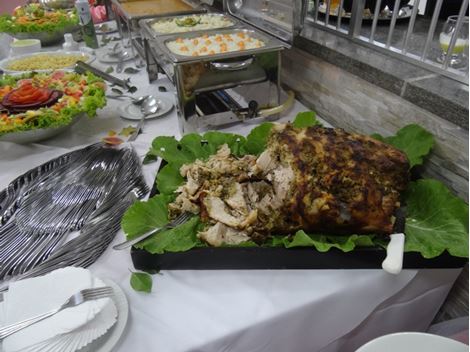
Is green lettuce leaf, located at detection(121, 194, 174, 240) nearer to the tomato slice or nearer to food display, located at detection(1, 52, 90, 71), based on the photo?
the tomato slice

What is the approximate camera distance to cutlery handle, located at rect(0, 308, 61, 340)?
57 cm

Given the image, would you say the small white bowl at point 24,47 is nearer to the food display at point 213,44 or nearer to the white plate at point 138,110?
the white plate at point 138,110

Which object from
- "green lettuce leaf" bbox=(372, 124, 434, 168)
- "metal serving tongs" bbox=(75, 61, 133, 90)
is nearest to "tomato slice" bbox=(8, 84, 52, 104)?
"metal serving tongs" bbox=(75, 61, 133, 90)

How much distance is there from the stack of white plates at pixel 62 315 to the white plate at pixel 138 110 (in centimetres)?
82

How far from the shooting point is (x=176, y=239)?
2.43 ft

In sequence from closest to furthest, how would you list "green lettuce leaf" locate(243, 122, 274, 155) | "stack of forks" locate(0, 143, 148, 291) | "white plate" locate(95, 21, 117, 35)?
"stack of forks" locate(0, 143, 148, 291)
"green lettuce leaf" locate(243, 122, 274, 155)
"white plate" locate(95, 21, 117, 35)

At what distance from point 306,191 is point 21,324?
547mm

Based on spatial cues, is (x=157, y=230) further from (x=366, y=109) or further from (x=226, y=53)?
(x=366, y=109)

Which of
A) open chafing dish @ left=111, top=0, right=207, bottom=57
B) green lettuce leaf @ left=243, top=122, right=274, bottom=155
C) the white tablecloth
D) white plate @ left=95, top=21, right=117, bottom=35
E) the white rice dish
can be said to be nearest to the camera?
the white tablecloth

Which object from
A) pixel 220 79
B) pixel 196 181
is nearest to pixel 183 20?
pixel 220 79

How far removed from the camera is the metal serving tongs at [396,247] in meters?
0.66

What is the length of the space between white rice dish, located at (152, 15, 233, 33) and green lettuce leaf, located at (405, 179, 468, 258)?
1.14 meters

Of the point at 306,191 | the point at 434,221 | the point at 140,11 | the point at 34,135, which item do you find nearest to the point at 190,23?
the point at 140,11

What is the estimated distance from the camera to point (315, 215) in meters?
0.71
